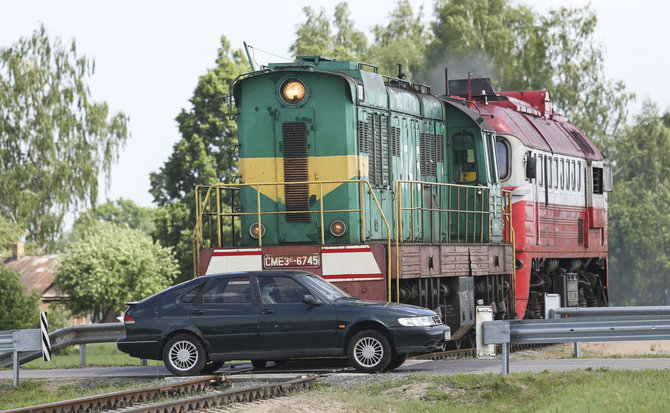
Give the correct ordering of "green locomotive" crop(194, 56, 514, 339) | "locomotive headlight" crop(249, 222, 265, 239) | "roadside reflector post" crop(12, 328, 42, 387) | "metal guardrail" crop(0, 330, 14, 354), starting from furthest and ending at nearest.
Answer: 1. "locomotive headlight" crop(249, 222, 265, 239)
2. "green locomotive" crop(194, 56, 514, 339)
3. "metal guardrail" crop(0, 330, 14, 354)
4. "roadside reflector post" crop(12, 328, 42, 387)

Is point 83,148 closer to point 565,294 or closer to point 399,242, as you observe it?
point 565,294

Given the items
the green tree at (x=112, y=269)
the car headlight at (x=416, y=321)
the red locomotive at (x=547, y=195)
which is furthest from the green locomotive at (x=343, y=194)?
the green tree at (x=112, y=269)

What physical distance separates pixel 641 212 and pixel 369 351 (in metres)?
72.4

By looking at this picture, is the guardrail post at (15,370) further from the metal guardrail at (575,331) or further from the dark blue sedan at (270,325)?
the metal guardrail at (575,331)

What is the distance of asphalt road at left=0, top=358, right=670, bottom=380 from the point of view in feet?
50.2

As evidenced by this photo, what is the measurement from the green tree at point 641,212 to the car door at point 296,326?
63.5 meters

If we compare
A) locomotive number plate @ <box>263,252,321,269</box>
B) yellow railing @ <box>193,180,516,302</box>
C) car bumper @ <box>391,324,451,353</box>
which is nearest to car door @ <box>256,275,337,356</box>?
car bumper @ <box>391,324,451,353</box>

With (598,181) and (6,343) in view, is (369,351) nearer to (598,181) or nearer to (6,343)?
(6,343)

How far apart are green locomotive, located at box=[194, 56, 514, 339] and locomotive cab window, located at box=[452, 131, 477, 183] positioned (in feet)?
2.12

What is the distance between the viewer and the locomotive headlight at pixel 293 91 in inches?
693

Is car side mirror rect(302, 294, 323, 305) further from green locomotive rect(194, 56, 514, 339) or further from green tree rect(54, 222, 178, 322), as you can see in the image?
green tree rect(54, 222, 178, 322)

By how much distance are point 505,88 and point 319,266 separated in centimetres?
4668

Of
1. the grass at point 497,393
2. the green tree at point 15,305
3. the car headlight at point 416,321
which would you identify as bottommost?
the green tree at point 15,305

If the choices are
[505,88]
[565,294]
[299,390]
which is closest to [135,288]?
[505,88]
